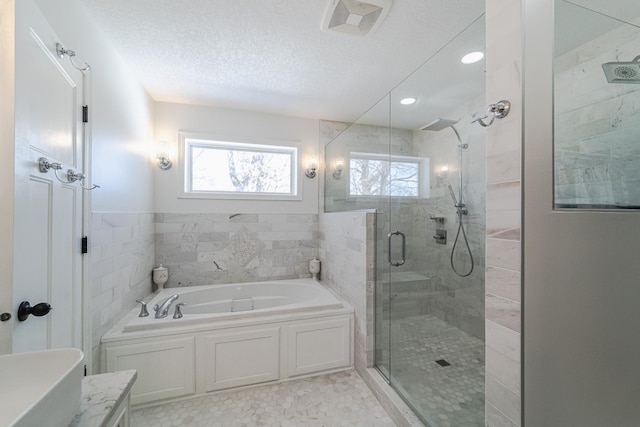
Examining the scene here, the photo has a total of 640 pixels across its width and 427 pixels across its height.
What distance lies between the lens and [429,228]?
2.16 meters

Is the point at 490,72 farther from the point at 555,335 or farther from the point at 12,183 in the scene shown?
the point at 12,183

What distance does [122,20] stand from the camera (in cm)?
155

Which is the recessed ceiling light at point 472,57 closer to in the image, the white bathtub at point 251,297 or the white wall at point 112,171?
the white bathtub at point 251,297

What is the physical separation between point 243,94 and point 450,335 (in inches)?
116

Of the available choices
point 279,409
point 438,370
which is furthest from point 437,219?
point 279,409

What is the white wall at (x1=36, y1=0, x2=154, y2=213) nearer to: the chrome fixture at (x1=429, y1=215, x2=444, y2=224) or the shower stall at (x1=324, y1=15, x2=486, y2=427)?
the shower stall at (x1=324, y1=15, x2=486, y2=427)

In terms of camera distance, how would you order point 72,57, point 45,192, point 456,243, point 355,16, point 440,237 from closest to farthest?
point 45,192 → point 72,57 → point 355,16 → point 456,243 → point 440,237

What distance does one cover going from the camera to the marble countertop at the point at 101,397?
2.18 ft

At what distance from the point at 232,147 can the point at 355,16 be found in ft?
6.74

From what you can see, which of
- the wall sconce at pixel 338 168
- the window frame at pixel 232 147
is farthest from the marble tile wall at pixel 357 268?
the window frame at pixel 232 147

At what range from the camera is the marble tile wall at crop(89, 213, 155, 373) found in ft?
5.26

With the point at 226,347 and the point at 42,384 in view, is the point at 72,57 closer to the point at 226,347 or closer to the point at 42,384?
the point at 42,384

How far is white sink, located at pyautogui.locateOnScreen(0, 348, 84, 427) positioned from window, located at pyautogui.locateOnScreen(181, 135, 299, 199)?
231 centimetres

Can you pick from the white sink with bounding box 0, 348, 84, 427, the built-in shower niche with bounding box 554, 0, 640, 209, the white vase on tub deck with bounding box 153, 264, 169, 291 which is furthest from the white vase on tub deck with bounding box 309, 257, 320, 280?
the built-in shower niche with bounding box 554, 0, 640, 209
